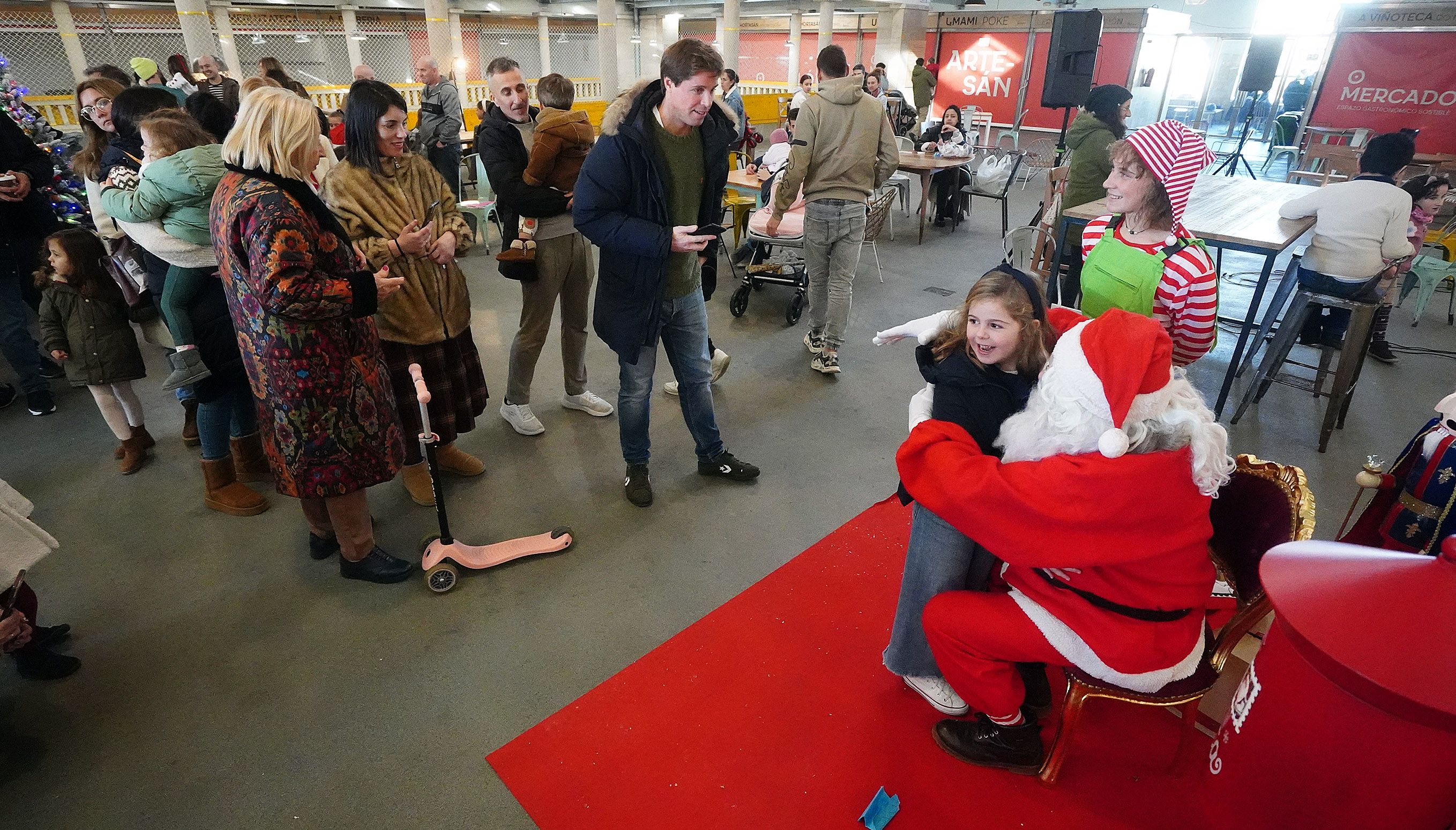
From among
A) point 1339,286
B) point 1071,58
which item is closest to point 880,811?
point 1339,286

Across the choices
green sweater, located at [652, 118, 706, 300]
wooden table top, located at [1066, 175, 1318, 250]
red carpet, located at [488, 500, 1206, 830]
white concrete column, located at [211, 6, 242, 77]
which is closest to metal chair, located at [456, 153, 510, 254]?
green sweater, located at [652, 118, 706, 300]

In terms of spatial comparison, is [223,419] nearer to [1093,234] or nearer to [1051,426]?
[1051,426]

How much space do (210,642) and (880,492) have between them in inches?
91.2

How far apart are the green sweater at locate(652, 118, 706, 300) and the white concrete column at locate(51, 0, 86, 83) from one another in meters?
15.7

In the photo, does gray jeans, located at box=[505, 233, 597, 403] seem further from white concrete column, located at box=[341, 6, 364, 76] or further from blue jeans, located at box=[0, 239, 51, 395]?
white concrete column, located at box=[341, 6, 364, 76]

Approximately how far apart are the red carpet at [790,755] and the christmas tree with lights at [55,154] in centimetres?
363

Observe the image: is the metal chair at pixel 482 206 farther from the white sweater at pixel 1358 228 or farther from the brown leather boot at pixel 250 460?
the white sweater at pixel 1358 228

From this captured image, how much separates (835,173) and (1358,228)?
7.59ft

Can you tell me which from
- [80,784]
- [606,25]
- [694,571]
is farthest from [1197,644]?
[606,25]

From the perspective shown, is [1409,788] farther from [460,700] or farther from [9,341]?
[9,341]

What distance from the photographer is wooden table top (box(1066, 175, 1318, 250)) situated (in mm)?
3195

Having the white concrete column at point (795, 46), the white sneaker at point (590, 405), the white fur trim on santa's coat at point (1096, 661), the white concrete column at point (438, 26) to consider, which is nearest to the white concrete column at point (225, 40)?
the white concrete column at point (438, 26)

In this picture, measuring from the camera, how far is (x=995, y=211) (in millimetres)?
8305

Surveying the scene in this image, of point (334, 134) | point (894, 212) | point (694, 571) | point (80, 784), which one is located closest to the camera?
point (80, 784)
